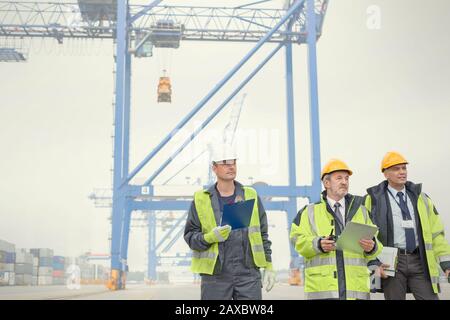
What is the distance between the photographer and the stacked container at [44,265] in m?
44.2

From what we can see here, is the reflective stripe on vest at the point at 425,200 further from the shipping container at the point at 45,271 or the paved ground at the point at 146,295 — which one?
the shipping container at the point at 45,271

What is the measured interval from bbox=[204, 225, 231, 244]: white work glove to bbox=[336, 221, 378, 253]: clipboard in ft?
2.41

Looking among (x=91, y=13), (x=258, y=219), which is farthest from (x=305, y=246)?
(x=91, y=13)

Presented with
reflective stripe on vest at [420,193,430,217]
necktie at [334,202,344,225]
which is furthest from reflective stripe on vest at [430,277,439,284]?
necktie at [334,202,344,225]

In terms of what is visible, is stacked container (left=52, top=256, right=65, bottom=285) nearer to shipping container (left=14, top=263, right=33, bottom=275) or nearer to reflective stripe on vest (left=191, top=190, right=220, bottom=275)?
shipping container (left=14, top=263, right=33, bottom=275)

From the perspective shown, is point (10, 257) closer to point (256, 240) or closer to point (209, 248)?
point (209, 248)

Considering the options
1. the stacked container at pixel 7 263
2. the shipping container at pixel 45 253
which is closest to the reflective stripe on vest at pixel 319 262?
the stacked container at pixel 7 263

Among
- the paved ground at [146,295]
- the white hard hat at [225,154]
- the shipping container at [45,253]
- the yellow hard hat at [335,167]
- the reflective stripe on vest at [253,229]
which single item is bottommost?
the paved ground at [146,295]

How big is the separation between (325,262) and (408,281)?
910 mm

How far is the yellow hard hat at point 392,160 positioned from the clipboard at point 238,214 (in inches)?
51.3

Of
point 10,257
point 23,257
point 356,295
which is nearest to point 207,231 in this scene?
point 356,295

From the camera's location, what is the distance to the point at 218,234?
3.77 metres

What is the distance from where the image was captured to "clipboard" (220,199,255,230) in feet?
12.3
